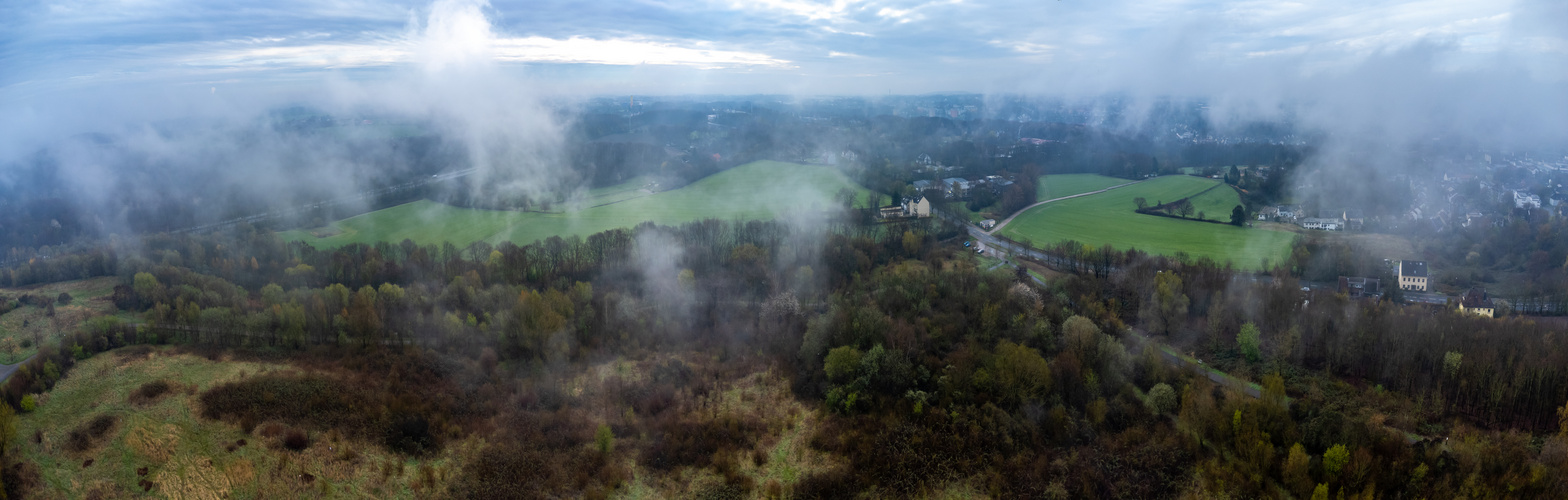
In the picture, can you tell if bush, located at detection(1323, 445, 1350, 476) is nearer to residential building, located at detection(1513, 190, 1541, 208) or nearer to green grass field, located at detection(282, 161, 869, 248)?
green grass field, located at detection(282, 161, 869, 248)

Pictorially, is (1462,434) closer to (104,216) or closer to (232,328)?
(232,328)

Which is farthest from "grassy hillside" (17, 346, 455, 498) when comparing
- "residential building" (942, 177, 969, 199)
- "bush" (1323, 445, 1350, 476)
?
"residential building" (942, 177, 969, 199)

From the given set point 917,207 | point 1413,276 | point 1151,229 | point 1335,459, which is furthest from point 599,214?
point 1413,276

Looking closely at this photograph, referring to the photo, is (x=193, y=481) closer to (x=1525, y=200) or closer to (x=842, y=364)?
(x=842, y=364)

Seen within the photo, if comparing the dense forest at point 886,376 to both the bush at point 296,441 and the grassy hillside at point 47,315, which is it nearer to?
the bush at point 296,441

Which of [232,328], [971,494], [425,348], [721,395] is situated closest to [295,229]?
[232,328]

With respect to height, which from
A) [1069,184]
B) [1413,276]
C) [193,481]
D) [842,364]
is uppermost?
[1069,184]
